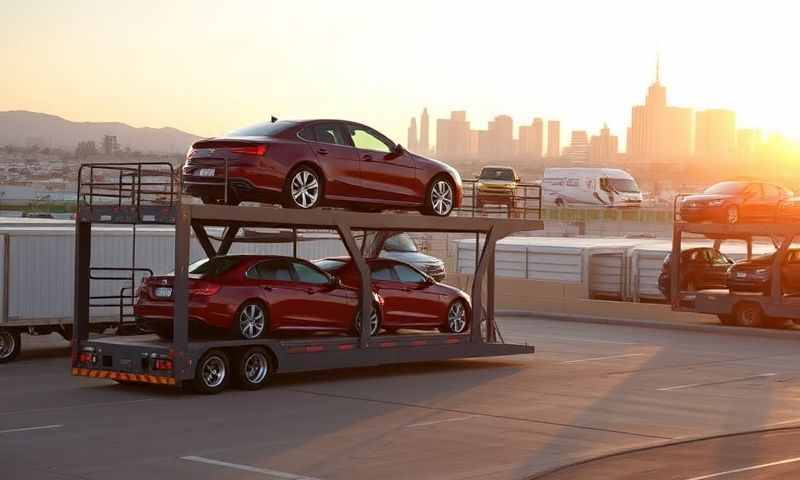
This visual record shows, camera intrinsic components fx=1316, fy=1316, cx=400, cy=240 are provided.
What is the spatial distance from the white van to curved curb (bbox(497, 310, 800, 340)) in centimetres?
3537

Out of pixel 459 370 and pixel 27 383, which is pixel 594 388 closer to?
pixel 459 370

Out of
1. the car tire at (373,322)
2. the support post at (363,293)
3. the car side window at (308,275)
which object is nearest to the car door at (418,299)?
the car tire at (373,322)

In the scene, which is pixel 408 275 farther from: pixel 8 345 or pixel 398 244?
pixel 398 244

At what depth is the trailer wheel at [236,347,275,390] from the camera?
1883cm

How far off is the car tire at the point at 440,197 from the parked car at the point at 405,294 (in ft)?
3.58

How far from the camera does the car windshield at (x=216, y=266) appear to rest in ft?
62.3

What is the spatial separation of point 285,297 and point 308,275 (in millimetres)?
735

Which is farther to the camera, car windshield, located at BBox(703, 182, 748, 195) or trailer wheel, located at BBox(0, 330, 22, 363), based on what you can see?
car windshield, located at BBox(703, 182, 748, 195)

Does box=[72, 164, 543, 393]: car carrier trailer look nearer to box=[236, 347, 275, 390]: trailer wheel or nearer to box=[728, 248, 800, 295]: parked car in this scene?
box=[236, 347, 275, 390]: trailer wheel

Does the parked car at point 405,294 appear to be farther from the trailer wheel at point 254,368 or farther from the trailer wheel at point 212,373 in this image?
the trailer wheel at point 212,373

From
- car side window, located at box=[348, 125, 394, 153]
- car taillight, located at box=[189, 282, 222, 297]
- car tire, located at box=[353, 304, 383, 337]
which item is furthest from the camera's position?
car tire, located at box=[353, 304, 383, 337]

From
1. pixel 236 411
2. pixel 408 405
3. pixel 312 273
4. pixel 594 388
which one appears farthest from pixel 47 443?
pixel 594 388

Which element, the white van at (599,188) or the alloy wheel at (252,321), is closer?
the alloy wheel at (252,321)

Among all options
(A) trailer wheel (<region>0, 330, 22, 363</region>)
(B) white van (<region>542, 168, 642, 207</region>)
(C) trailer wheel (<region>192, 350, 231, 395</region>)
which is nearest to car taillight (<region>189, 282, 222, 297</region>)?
(C) trailer wheel (<region>192, 350, 231, 395</region>)
